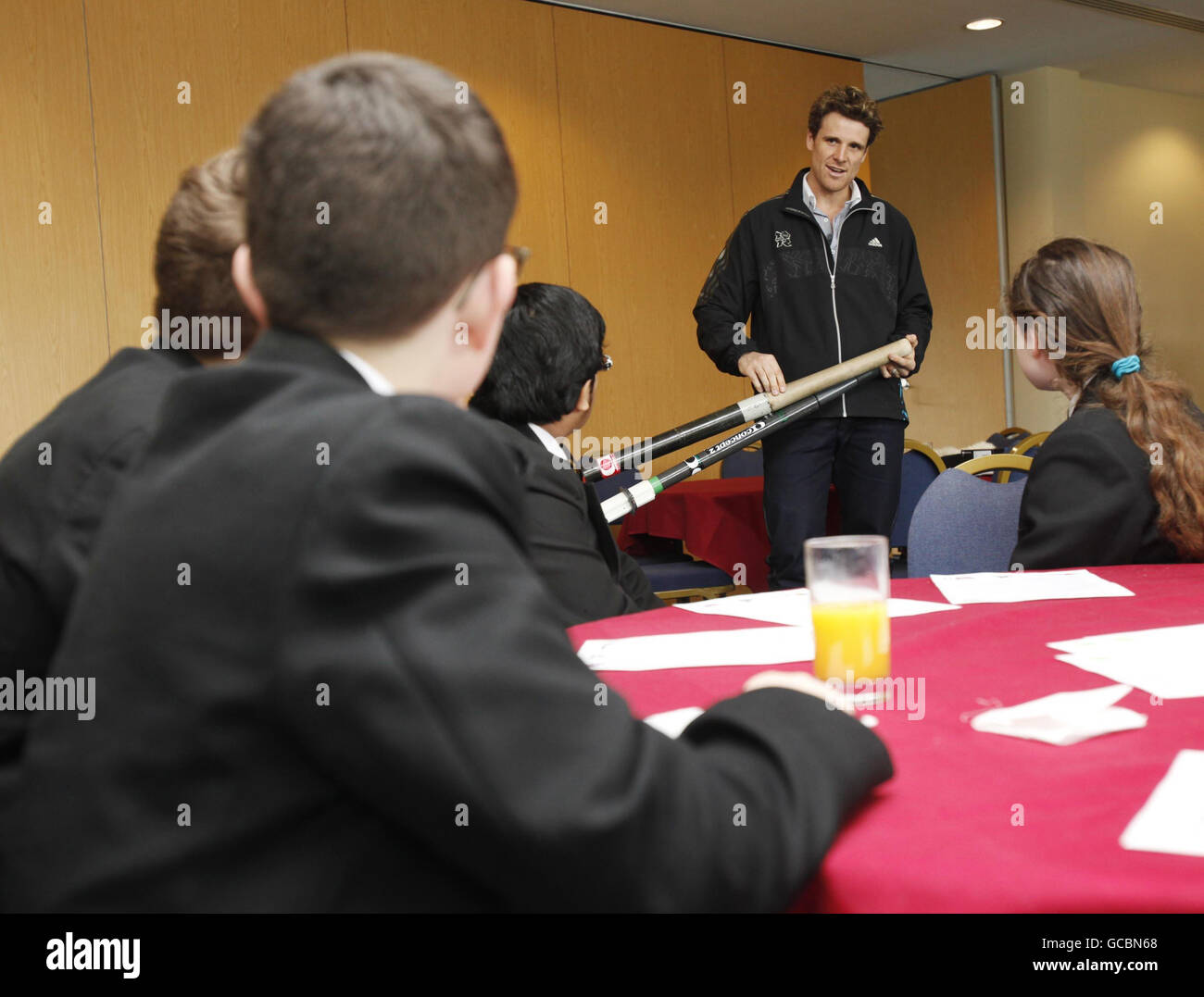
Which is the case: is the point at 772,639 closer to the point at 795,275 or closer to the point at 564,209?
the point at 795,275

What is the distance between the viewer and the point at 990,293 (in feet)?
24.8

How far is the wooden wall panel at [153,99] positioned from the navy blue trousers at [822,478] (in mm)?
2510

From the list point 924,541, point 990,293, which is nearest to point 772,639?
point 924,541

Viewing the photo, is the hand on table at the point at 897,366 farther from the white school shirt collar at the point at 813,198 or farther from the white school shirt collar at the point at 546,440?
the white school shirt collar at the point at 546,440

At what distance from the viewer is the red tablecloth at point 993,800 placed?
59 centimetres

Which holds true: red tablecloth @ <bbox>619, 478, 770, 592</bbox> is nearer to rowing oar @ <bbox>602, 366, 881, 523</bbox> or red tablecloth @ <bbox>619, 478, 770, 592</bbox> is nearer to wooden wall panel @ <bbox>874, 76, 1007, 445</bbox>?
rowing oar @ <bbox>602, 366, 881, 523</bbox>

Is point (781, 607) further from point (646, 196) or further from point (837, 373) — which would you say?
point (646, 196)

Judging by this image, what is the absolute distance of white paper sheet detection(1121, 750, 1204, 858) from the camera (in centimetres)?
62

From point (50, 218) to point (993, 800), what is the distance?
447 centimetres

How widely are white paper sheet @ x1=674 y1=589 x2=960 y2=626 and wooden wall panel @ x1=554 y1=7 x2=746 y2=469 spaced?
4199 millimetres

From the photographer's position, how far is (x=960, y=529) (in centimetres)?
217

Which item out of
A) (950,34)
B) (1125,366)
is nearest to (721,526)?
(1125,366)
